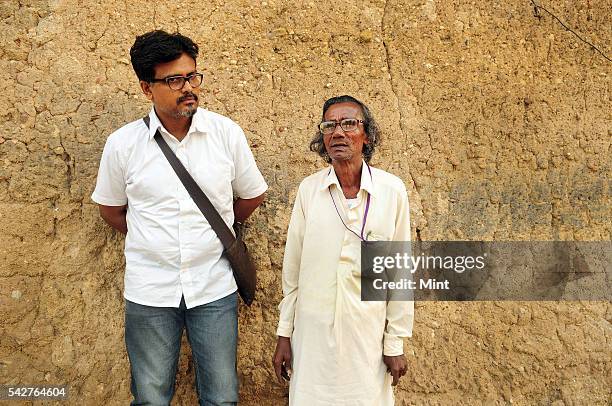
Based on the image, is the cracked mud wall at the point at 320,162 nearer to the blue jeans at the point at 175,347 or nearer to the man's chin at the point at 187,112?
the blue jeans at the point at 175,347

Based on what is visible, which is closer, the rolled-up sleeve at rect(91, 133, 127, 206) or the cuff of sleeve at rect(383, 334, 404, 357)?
the cuff of sleeve at rect(383, 334, 404, 357)

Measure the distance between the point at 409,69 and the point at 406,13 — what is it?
0.31m

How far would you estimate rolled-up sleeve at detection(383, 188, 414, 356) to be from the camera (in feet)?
8.16

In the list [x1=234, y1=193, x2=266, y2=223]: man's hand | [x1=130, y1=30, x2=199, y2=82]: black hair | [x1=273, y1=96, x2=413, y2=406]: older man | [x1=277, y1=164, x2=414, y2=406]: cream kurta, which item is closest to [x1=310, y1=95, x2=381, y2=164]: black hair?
[x1=273, y1=96, x2=413, y2=406]: older man

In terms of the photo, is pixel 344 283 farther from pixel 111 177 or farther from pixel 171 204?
pixel 111 177

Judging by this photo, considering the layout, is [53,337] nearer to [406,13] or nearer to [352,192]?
[352,192]

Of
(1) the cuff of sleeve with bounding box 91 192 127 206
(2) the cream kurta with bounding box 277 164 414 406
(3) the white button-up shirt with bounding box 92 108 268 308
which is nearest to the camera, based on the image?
(2) the cream kurta with bounding box 277 164 414 406

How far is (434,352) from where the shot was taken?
3260 millimetres

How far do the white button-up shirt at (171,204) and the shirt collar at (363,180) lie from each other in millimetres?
389

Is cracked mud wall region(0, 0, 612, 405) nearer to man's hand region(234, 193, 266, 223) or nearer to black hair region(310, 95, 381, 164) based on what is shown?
man's hand region(234, 193, 266, 223)

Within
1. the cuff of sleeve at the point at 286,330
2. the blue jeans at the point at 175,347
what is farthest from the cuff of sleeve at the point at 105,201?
the cuff of sleeve at the point at 286,330

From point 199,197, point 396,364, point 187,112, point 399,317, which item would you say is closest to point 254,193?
point 199,197

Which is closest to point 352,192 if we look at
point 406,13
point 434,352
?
point 434,352

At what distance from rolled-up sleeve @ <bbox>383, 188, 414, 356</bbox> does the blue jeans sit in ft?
2.11
